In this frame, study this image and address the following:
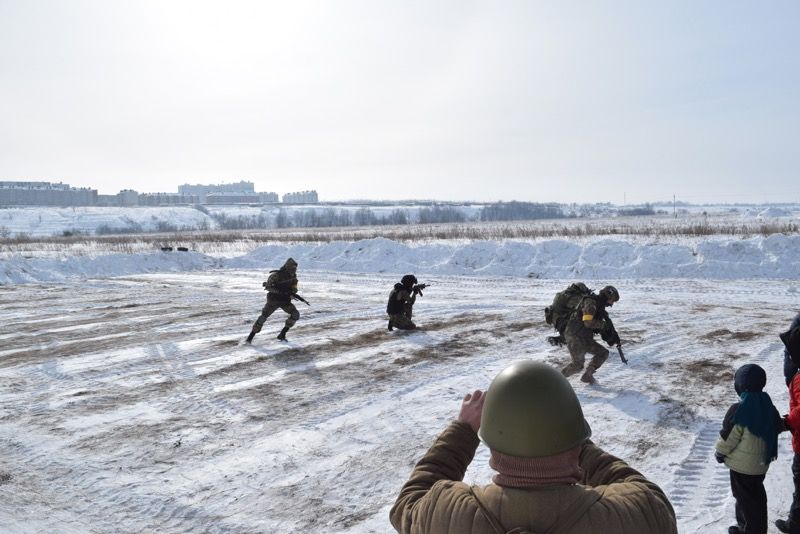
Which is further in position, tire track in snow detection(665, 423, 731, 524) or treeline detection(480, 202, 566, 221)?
treeline detection(480, 202, 566, 221)

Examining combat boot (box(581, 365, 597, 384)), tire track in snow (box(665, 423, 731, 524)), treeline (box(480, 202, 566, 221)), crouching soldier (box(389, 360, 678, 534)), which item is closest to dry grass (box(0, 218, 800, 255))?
combat boot (box(581, 365, 597, 384))

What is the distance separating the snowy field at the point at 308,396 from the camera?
5.41m

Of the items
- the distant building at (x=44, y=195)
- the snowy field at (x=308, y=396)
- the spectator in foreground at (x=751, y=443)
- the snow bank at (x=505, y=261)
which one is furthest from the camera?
the distant building at (x=44, y=195)

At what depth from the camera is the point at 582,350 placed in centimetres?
853

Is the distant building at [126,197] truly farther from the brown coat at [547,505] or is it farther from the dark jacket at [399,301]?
the brown coat at [547,505]

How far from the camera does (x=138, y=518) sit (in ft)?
16.9

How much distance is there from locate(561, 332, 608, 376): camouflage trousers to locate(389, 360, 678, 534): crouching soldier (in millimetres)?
6898

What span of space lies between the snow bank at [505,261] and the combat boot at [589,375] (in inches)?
534

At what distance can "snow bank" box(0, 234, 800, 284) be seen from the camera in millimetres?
21578

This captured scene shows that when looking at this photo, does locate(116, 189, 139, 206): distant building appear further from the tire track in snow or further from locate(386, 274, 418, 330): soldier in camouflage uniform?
the tire track in snow

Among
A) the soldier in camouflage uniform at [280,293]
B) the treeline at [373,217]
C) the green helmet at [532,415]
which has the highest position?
the treeline at [373,217]

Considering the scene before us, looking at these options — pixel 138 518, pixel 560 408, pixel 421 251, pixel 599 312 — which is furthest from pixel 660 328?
pixel 421 251

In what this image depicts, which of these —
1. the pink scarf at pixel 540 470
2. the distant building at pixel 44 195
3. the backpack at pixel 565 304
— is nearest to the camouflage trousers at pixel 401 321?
the backpack at pixel 565 304

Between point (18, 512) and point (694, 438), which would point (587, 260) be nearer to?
point (694, 438)
